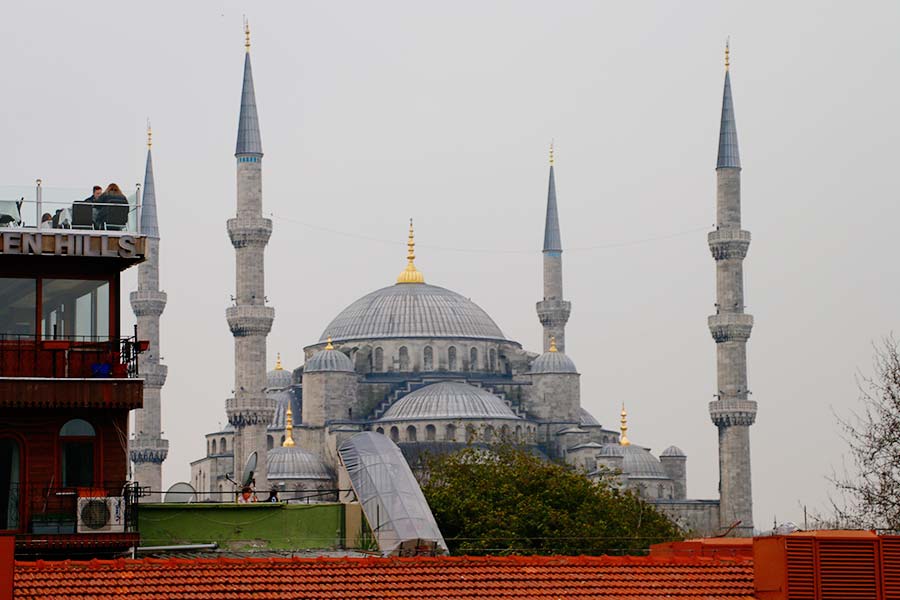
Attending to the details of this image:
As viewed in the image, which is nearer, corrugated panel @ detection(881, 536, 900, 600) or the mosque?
corrugated panel @ detection(881, 536, 900, 600)

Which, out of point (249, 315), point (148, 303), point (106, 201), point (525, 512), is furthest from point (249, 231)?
point (106, 201)

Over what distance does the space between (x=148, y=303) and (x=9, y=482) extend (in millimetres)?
56827

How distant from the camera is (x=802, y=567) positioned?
18188 millimetres

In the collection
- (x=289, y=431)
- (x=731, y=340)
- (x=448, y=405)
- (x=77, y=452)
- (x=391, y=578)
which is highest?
(x=731, y=340)

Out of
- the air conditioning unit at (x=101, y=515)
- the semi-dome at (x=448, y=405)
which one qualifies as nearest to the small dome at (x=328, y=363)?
the semi-dome at (x=448, y=405)

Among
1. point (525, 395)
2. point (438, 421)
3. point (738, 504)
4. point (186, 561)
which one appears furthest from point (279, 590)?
point (525, 395)

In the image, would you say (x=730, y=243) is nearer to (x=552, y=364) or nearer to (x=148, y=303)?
(x=552, y=364)

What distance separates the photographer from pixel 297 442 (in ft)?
290

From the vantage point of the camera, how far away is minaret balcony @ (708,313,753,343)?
75.9m

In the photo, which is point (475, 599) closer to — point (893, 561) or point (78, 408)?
point (893, 561)

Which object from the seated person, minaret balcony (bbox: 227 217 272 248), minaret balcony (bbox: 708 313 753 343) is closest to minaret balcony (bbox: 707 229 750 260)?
minaret balcony (bbox: 708 313 753 343)

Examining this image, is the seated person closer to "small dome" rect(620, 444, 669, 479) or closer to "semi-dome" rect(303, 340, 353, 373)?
"small dome" rect(620, 444, 669, 479)

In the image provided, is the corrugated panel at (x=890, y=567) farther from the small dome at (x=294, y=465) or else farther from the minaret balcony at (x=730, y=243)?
the small dome at (x=294, y=465)

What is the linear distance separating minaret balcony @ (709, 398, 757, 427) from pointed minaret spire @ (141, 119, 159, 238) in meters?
23.5
